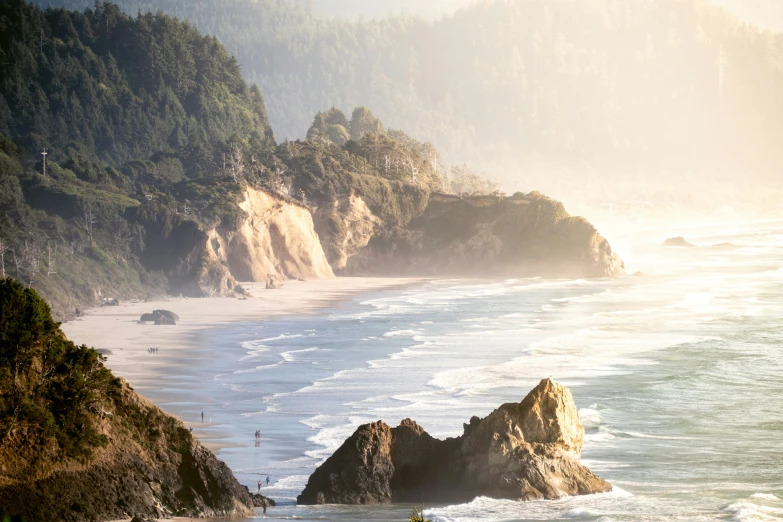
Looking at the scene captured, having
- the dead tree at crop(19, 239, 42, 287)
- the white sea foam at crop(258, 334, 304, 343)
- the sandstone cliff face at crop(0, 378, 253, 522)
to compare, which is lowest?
the sandstone cliff face at crop(0, 378, 253, 522)

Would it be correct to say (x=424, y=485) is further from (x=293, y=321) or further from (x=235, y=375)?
(x=293, y=321)

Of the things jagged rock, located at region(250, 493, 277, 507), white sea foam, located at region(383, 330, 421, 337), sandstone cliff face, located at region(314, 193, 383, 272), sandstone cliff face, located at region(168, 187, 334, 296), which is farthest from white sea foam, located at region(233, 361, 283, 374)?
sandstone cliff face, located at region(314, 193, 383, 272)

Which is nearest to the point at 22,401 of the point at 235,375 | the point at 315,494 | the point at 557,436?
the point at 315,494

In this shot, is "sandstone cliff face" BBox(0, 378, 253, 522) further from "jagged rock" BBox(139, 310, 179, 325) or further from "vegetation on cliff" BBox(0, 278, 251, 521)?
"jagged rock" BBox(139, 310, 179, 325)

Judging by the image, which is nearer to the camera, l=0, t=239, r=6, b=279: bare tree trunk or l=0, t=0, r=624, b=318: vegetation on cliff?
l=0, t=239, r=6, b=279: bare tree trunk

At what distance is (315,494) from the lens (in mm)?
34000

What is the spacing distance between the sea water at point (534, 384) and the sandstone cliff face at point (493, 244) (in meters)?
24.7

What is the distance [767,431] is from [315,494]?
64.4 feet

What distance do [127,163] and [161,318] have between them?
69.6 m

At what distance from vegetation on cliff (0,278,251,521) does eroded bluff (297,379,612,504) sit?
3.66 metres

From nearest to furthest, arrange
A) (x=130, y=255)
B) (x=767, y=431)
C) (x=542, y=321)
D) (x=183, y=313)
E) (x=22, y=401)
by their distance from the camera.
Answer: (x=22, y=401), (x=767, y=431), (x=542, y=321), (x=183, y=313), (x=130, y=255)

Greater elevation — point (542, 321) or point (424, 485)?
point (542, 321)

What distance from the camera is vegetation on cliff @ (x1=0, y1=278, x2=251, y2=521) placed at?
27953mm

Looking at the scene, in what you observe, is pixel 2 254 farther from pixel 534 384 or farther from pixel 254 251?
pixel 534 384
